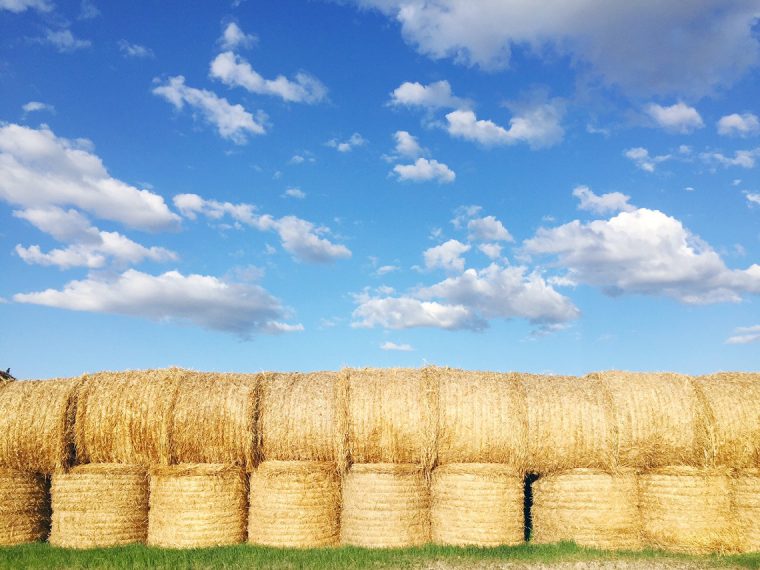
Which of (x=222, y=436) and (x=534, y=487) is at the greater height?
(x=222, y=436)

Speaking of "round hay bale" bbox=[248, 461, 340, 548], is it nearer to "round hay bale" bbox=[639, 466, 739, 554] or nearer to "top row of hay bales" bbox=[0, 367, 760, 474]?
"top row of hay bales" bbox=[0, 367, 760, 474]

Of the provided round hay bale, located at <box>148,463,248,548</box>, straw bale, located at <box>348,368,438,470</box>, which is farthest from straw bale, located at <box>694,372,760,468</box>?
round hay bale, located at <box>148,463,248,548</box>

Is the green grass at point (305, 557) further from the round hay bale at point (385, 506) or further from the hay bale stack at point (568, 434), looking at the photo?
the hay bale stack at point (568, 434)

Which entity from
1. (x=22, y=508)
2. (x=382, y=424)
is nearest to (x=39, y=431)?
(x=22, y=508)

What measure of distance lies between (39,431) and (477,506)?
710cm

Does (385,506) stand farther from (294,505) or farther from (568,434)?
(568,434)

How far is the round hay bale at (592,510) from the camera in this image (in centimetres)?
988

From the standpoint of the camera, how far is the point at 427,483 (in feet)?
33.3

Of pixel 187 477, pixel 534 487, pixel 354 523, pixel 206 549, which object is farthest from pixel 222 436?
pixel 534 487

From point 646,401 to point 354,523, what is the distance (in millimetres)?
5114

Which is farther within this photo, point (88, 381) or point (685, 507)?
point (88, 381)

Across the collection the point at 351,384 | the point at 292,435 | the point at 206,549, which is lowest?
the point at 206,549

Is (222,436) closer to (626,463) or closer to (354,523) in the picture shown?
(354,523)

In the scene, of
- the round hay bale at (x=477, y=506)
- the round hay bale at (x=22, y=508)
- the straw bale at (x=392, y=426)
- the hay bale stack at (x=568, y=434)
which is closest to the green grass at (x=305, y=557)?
the round hay bale at (x=477, y=506)
